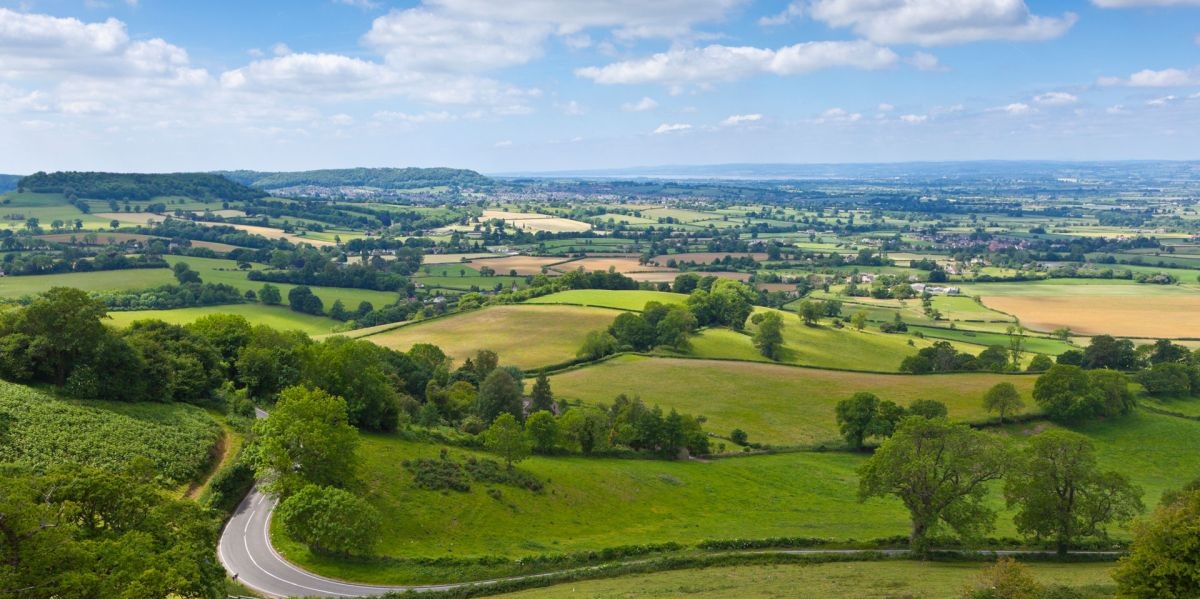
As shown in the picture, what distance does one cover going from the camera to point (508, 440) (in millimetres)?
59219

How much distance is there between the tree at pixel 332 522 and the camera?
41.6 metres

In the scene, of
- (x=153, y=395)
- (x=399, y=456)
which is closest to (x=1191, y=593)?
(x=399, y=456)

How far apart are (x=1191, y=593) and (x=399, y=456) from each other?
157 feet

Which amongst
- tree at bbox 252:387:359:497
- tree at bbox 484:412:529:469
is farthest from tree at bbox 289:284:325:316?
tree at bbox 252:387:359:497

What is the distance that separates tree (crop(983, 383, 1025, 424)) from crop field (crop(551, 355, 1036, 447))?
4.57 ft

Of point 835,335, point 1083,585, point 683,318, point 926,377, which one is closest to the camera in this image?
point 1083,585

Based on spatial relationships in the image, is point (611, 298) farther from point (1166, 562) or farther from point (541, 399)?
point (1166, 562)

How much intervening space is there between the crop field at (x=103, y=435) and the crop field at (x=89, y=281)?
10484cm

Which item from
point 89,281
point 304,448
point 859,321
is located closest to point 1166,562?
point 304,448

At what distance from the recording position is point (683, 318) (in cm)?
11588

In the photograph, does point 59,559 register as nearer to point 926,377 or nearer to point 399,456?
point 399,456

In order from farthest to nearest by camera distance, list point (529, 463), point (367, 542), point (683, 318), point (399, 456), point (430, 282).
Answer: point (430, 282) < point (683, 318) < point (529, 463) < point (399, 456) < point (367, 542)

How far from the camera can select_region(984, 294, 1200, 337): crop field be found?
133125 millimetres

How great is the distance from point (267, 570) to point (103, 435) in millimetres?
17268
